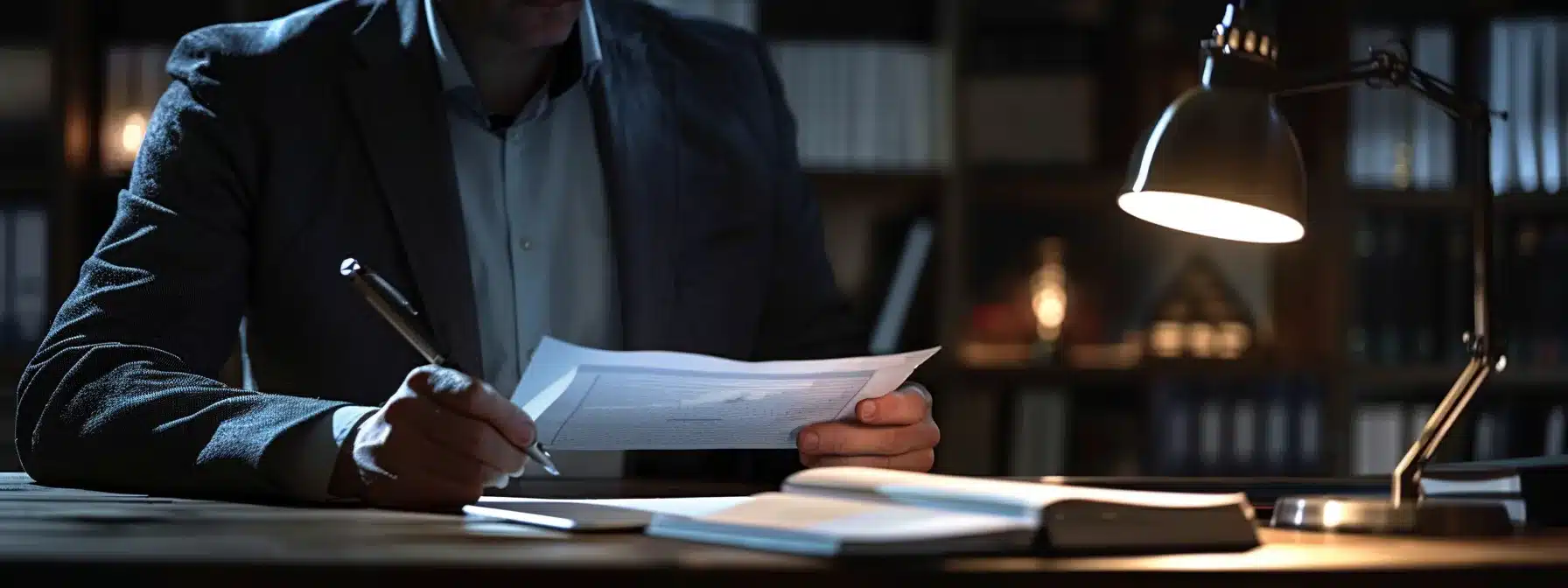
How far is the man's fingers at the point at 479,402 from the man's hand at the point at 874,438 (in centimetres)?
30

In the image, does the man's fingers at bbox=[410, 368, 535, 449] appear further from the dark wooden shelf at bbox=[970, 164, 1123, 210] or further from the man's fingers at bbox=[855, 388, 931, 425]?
the dark wooden shelf at bbox=[970, 164, 1123, 210]

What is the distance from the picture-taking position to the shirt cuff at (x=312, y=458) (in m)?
1.09

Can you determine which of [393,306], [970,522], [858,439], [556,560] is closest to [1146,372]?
[858,439]

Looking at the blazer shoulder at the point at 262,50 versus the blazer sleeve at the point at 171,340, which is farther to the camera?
the blazer shoulder at the point at 262,50

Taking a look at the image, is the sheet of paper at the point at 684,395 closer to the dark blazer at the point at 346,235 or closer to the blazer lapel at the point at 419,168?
the dark blazer at the point at 346,235

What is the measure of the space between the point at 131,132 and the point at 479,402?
6.64 ft

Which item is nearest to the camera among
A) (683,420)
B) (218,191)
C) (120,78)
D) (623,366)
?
(623,366)

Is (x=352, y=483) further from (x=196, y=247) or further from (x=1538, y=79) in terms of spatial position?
(x=1538, y=79)

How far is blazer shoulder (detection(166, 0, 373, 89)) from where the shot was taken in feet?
5.18

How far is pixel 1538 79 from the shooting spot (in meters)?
2.87

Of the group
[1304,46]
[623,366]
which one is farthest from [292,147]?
[1304,46]

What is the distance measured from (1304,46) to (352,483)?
7.42 ft

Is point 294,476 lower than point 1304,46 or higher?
lower

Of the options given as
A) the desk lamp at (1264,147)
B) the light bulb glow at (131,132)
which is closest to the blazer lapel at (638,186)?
the desk lamp at (1264,147)
